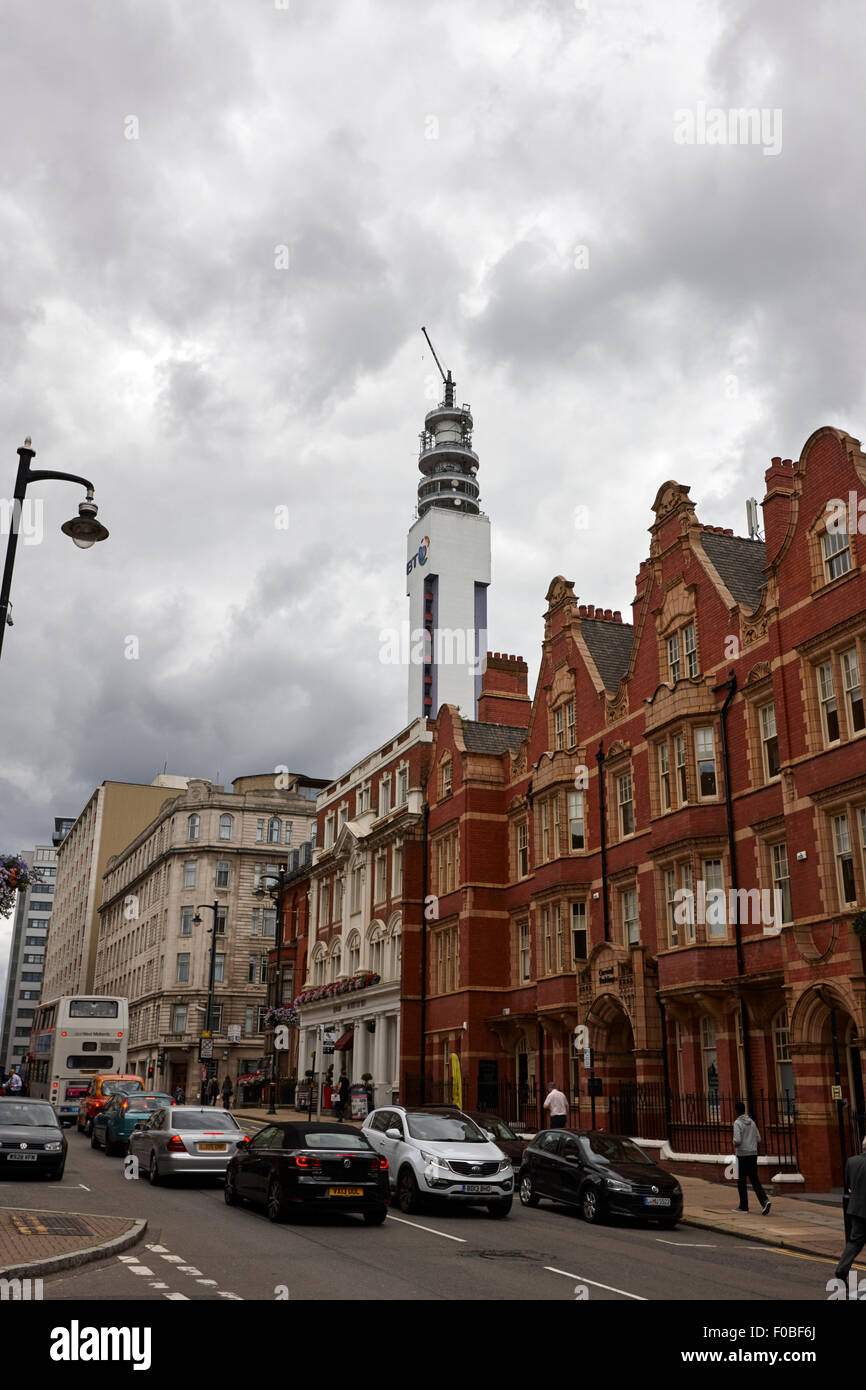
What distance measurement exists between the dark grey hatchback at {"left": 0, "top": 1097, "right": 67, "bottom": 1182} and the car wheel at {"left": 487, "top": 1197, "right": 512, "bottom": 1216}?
7.78 m

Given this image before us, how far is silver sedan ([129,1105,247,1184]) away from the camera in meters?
21.5

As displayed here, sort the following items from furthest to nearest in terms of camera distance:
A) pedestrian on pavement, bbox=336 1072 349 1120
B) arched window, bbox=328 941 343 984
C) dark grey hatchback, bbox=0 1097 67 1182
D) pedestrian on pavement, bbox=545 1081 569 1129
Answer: arched window, bbox=328 941 343 984 → pedestrian on pavement, bbox=336 1072 349 1120 → pedestrian on pavement, bbox=545 1081 569 1129 → dark grey hatchback, bbox=0 1097 67 1182

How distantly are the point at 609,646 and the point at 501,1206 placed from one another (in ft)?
74.0

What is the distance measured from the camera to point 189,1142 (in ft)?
71.2

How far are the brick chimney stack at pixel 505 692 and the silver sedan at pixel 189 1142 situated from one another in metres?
25.0

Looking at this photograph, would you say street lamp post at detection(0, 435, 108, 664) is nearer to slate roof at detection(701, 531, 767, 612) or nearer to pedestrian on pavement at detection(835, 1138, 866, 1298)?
pedestrian on pavement at detection(835, 1138, 866, 1298)

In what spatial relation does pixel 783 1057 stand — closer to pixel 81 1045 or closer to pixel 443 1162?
pixel 443 1162

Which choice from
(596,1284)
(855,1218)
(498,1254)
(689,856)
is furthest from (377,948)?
(855,1218)

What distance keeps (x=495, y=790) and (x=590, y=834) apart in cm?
726

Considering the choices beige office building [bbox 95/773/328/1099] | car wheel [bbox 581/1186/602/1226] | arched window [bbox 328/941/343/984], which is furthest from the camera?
beige office building [bbox 95/773/328/1099]

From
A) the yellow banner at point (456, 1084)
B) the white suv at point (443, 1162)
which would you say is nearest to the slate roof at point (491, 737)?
the yellow banner at point (456, 1084)

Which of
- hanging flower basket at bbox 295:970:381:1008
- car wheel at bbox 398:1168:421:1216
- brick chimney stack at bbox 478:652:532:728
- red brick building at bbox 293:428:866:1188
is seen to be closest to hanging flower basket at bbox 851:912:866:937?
red brick building at bbox 293:428:866:1188
